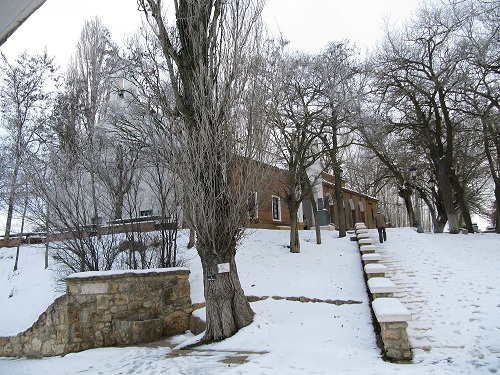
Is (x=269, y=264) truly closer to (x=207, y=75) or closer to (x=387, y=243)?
(x=387, y=243)

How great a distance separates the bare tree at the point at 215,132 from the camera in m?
7.66

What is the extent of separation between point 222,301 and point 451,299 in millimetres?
4678

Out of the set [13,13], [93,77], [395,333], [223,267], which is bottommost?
[395,333]

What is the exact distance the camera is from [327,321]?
26.3 ft

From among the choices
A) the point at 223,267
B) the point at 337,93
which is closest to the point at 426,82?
the point at 337,93

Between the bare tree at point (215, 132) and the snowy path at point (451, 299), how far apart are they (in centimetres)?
323

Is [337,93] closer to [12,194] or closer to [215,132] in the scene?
[215,132]

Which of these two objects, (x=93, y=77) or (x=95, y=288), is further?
(x=93, y=77)

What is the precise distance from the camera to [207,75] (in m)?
7.96

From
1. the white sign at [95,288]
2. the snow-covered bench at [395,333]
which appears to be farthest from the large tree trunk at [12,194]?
the snow-covered bench at [395,333]

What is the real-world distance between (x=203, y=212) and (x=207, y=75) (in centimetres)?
265

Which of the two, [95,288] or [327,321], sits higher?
[95,288]

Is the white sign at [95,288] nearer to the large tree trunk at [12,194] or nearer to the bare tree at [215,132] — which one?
the bare tree at [215,132]

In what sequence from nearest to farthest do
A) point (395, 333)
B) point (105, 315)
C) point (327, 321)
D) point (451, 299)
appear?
point (395, 333) → point (327, 321) → point (451, 299) → point (105, 315)
